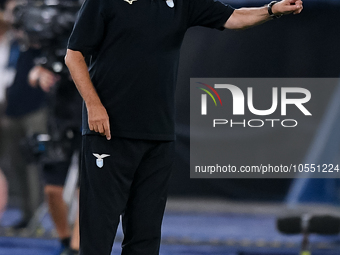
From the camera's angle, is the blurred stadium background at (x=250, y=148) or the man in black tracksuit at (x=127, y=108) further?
the blurred stadium background at (x=250, y=148)

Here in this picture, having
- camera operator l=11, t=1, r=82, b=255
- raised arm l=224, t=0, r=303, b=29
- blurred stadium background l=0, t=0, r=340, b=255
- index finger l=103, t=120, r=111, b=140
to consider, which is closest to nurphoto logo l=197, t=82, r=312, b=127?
blurred stadium background l=0, t=0, r=340, b=255

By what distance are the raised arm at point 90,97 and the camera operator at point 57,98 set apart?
4.60ft

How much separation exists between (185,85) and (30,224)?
6.05 ft

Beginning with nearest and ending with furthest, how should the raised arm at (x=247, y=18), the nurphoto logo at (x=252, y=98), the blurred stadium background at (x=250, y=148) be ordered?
the raised arm at (x=247, y=18), the nurphoto logo at (x=252, y=98), the blurred stadium background at (x=250, y=148)

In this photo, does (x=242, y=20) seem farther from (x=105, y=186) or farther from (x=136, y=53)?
(x=105, y=186)

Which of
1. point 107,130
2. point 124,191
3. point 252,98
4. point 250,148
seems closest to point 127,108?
point 107,130

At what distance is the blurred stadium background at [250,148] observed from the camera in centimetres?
414

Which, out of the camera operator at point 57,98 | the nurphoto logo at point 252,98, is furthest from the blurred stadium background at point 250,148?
the camera operator at point 57,98

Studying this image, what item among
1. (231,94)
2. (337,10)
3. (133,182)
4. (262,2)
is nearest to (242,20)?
(133,182)

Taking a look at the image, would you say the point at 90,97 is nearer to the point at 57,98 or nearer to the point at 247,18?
the point at 247,18

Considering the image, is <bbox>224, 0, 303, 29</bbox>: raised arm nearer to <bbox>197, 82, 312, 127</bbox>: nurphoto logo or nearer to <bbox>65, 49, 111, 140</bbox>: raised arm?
<bbox>65, 49, 111, 140</bbox>: raised arm

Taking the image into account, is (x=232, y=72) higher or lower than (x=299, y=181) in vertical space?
higher

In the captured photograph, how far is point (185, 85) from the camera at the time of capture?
4422mm

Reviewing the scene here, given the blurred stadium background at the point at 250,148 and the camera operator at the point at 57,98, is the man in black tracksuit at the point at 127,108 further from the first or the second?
the blurred stadium background at the point at 250,148
